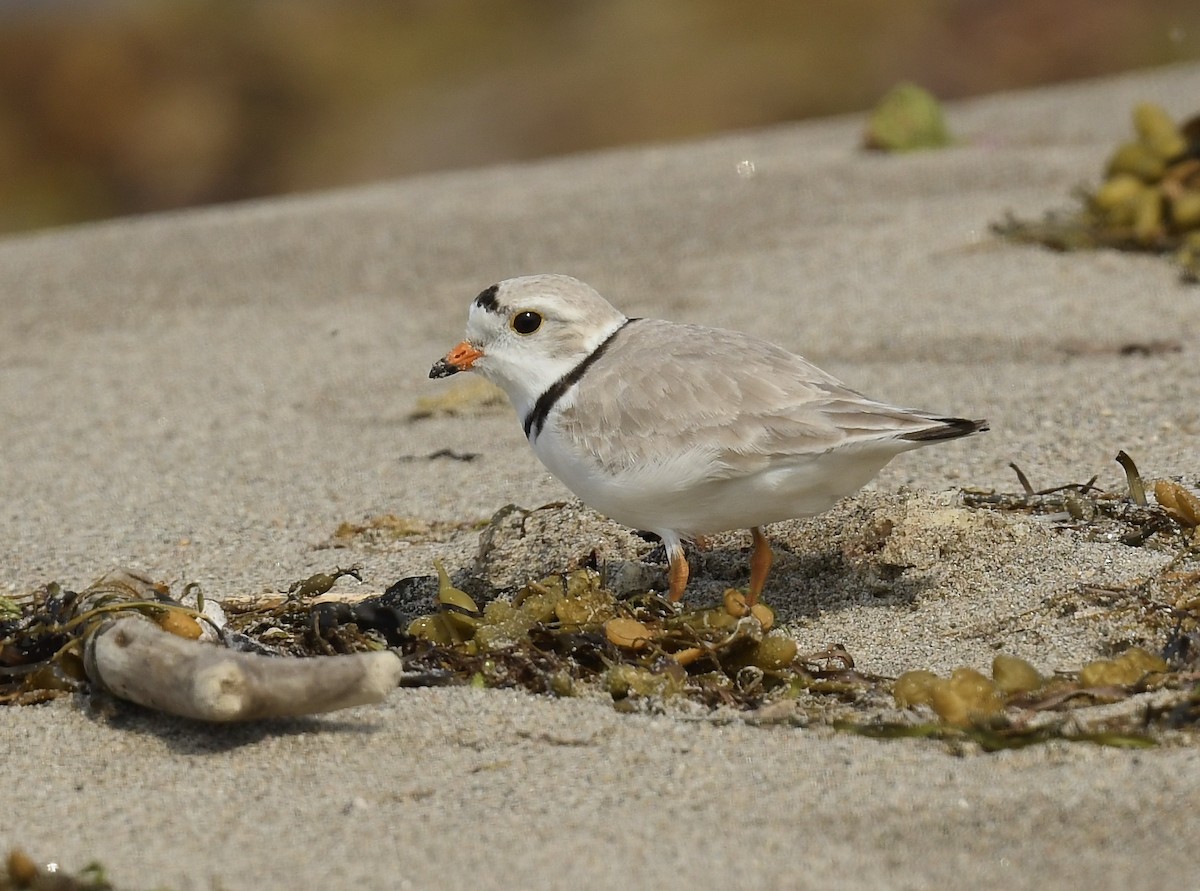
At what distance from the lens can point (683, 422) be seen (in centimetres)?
365

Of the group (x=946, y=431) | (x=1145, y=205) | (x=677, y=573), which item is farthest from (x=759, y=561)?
(x=1145, y=205)

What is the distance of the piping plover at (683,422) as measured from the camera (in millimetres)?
3564

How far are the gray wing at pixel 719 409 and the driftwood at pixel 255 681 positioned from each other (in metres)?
1.00

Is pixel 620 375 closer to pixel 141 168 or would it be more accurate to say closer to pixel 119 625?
pixel 119 625

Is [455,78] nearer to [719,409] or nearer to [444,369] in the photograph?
[444,369]

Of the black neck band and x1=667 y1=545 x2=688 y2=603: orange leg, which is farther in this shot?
the black neck band

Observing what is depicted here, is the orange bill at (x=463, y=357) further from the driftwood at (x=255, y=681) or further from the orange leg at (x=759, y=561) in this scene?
the driftwood at (x=255, y=681)

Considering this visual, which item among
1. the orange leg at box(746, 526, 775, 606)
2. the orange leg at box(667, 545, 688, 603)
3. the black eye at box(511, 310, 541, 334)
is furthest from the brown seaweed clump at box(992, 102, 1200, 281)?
the orange leg at box(667, 545, 688, 603)

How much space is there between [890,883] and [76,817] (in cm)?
147

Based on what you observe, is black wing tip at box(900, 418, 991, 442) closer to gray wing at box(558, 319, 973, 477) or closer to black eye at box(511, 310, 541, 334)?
gray wing at box(558, 319, 973, 477)

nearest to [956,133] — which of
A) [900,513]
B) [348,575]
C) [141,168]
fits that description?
[900,513]

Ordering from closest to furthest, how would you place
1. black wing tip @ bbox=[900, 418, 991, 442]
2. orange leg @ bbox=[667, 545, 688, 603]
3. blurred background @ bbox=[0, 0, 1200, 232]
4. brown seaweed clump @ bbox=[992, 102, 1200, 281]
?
black wing tip @ bbox=[900, 418, 991, 442] < orange leg @ bbox=[667, 545, 688, 603] < brown seaweed clump @ bbox=[992, 102, 1200, 281] < blurred background @ bbox=[0, 0, 1200, 232]

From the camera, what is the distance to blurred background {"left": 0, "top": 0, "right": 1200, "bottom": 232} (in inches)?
549

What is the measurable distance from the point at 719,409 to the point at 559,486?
1.18 m
